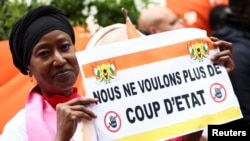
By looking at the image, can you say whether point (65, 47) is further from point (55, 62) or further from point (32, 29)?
point (32, 29)

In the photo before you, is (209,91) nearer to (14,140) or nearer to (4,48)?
(14,140)

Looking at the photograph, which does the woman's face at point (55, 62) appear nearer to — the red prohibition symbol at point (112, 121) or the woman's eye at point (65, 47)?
the woman's eye at point (65, 47)

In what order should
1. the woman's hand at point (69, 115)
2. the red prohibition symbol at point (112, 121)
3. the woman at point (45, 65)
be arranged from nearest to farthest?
the woman's hand at point (69, 115)
the red prohibition symbol at point (112, 121)
the woman at point (45, 65)

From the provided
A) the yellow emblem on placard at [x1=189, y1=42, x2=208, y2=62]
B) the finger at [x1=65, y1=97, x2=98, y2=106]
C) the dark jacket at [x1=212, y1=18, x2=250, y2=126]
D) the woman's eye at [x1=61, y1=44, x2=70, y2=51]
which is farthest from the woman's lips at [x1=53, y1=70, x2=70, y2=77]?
the dark jacket at [x1=212, y1=18, x2=250, y2=126]

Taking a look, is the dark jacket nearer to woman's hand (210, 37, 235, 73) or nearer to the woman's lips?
woman's hand (210, 37, 235, 73)

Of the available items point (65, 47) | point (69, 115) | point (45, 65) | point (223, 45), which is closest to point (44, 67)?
point (45, 65)

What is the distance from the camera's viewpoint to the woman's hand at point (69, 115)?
249cm

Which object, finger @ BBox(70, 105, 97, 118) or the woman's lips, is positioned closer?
finger @ BBox(70, 105, 97, 118)

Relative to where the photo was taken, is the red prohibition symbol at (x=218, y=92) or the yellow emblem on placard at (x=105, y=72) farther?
the red prohibition symbol at (x=218, y=92)

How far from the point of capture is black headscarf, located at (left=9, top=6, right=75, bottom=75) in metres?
2.84

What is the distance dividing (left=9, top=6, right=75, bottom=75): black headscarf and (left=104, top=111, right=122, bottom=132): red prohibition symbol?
17.3 inches

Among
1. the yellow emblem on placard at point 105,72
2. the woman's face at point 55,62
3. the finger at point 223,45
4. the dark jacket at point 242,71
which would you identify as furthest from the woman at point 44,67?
the dark jacket at point 242,71

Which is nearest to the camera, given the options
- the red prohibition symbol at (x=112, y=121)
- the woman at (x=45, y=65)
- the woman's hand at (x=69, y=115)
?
the woman's hand at (x=69, y=115)

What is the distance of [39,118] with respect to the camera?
2.85m
